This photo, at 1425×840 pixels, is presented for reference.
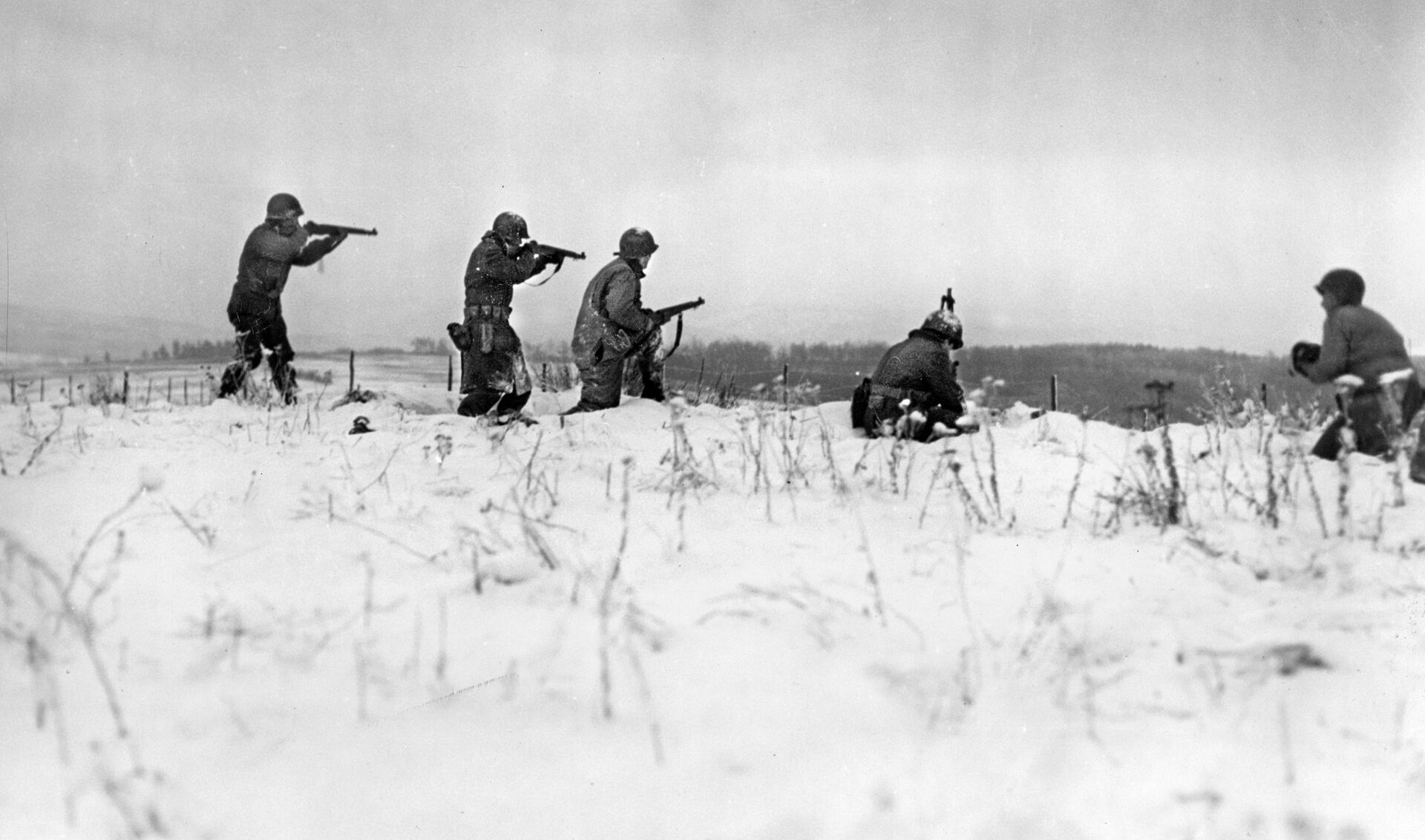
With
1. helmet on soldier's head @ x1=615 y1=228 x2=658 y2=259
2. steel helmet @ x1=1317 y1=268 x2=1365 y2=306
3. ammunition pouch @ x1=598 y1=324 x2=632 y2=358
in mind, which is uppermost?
helmet on soldier's head @ x1=615 y1=228 x2=658 y2=259

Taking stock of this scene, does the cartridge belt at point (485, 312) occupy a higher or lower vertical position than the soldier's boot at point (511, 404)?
higher

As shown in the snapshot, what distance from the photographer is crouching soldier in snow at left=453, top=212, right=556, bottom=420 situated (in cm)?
731

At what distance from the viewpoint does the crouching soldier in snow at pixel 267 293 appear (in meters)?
8.15

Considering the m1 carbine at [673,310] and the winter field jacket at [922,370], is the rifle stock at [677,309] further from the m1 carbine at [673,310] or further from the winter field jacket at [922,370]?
the winter field jacket at [922,370]

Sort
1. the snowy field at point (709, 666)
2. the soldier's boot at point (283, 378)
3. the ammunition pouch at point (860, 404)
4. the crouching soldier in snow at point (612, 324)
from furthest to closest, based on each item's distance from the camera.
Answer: the soldier's boot at point (283, 378) < the crouching soldier in snow at point (612, 324) < the ammunition pouch at point (860, 404) < the snowy field at point (709, 666)

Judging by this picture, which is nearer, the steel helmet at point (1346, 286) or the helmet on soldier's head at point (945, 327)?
the steel helmet at point (1346, 286)

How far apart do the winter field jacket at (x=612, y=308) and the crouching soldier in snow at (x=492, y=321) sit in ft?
1.99

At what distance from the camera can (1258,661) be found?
7.41 feet

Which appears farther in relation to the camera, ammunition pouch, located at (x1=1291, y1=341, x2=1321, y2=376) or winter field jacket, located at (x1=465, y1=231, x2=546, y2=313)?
winter field jacket, located at (x1=465, y1=231, x2=546, y2=313)

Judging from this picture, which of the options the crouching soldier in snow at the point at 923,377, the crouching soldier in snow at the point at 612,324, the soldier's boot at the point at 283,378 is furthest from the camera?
the soldier's boot at the point at 283,378

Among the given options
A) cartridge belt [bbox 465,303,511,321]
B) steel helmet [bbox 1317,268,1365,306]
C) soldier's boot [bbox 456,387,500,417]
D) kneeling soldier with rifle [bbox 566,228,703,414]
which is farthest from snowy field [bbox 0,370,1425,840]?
kneeling soldier with rifle [bbox 566,228,703,414]

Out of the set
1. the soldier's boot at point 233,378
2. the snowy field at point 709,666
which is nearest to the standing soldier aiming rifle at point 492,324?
the soldier's boot at point 233,378

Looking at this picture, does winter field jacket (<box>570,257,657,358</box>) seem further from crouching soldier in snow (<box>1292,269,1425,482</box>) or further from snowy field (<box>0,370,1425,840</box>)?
crouching soldier in snow (<box>1292,269,1425,482</box>)

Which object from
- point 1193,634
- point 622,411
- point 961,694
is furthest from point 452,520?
point 622,411
